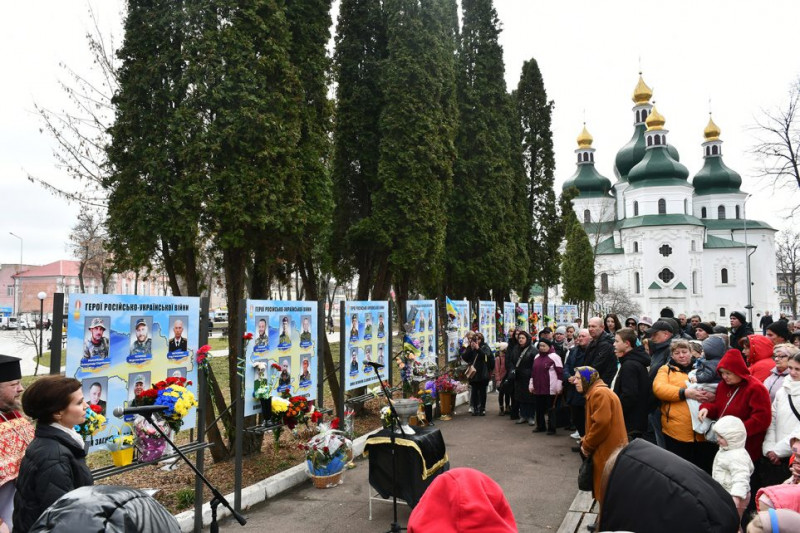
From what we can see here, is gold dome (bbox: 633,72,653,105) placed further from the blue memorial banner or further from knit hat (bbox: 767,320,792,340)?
the blue memorial banner

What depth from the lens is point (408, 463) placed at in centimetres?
603

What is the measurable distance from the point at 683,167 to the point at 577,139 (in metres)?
15.8

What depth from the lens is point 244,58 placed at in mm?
7789

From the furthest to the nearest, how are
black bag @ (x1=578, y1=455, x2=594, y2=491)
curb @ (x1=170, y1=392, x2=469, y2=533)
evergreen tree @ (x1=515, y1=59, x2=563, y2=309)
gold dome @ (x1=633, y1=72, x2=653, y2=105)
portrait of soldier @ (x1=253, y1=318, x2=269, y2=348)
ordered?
gold dome @ (x1=633, y1=72, x2=653, y2=105) < evergreen tree @ (x1=515, y1=59, x2=563, y2=309) < portrait of soldier @ (x1=253, y1=318, x2=269, y2=348) < curb @ (x1=170, y1=392, x2=469, y2=533) < black bag @ (x1=578, y1=455, x2=594, y2=491)

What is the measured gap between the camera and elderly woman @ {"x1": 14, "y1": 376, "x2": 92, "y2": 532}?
118 inches

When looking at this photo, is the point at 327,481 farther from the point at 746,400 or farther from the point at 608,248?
the point at 608,248

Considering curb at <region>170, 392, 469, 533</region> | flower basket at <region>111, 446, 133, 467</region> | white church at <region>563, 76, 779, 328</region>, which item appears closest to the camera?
flower basket at <region>111, 446, 133, 467</region>

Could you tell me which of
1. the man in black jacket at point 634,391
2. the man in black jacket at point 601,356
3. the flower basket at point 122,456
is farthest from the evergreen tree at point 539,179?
the flower basket at point 122,456

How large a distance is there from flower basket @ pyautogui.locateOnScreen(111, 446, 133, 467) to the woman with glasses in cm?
573

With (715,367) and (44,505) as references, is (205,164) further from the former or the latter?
(715,367)

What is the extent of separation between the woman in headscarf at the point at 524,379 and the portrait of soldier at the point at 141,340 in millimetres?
7893

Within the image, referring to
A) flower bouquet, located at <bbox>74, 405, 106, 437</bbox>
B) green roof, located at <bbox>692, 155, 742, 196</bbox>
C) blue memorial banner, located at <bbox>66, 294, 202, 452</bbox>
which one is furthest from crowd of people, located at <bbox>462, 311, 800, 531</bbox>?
green roof, located at <bbox>692, 155, 742, 196</bbox>

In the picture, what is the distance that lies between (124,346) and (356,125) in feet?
30.7

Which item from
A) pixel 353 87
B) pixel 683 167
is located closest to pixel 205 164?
pixel 353 87
